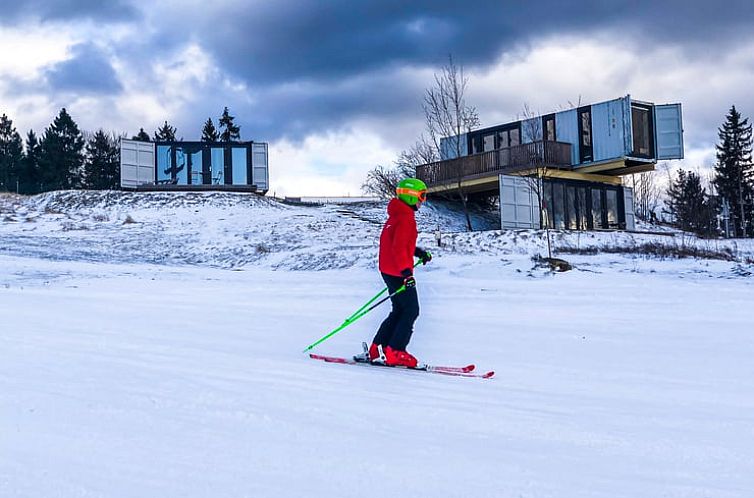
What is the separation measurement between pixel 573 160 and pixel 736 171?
34168 millimetres

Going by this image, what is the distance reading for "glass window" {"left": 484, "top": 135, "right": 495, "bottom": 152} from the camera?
31.5 metres

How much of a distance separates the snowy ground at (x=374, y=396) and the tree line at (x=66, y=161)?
48061 mm

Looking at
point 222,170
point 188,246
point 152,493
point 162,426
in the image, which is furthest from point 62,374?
point 222,170

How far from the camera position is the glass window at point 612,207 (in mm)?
31188

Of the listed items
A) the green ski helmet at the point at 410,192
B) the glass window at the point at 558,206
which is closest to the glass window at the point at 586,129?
the glass window at the point at 558,206

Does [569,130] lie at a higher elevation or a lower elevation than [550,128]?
lower

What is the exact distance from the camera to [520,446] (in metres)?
3.81

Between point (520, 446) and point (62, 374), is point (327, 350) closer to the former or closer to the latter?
point (62, 374)

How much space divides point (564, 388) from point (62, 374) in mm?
3867

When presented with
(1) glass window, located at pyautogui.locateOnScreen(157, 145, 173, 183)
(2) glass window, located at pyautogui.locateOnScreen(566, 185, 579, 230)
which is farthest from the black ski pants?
(1) glass window, located at pyautogui.locateOnScreen(157, 145, 173, 183)

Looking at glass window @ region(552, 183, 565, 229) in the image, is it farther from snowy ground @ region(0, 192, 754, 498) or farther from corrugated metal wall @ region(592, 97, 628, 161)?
snowy ground @ region(0, 192, 754, 498)

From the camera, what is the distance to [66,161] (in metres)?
57.6

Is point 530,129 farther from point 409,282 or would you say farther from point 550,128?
point 409,282

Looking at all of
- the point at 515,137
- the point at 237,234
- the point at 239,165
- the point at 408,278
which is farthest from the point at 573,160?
the point at 408,278
